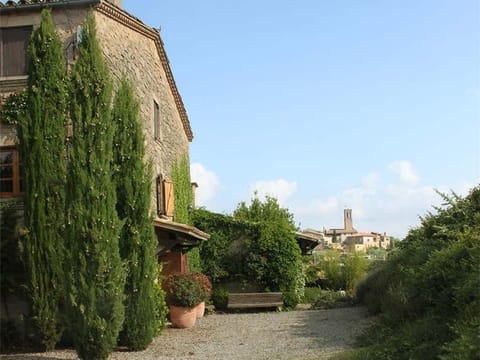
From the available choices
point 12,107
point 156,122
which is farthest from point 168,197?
point 12,107

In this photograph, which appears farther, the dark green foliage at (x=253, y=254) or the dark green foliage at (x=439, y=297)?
the dark green foliage at (x=253, y=254)

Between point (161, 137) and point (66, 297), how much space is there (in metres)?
8.69

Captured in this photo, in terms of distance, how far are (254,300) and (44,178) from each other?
9954mm

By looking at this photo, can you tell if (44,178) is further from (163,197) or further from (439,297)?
(439,297)

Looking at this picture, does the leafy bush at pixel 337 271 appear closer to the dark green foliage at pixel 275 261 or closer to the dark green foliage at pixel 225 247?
the dark green foliage at pixel 275 261

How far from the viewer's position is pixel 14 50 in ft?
39.2

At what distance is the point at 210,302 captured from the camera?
18.5 m

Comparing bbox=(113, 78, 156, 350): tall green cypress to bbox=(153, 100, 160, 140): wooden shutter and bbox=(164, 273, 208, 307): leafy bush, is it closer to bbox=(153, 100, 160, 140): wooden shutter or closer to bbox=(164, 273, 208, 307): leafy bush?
bbox=(164, 273, 208, 307): leafy bush

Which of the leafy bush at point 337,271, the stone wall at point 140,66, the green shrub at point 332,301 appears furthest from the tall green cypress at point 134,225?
the leafy bush at point 337,271

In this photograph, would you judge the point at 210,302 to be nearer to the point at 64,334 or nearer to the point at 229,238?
the point at 229,238

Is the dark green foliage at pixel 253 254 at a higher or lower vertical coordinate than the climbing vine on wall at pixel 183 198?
lower

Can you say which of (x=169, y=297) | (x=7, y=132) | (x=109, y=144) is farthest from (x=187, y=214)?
(x=109, y=144)

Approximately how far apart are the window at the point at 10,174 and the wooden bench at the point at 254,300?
905 cm

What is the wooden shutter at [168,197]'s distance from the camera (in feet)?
52.7
